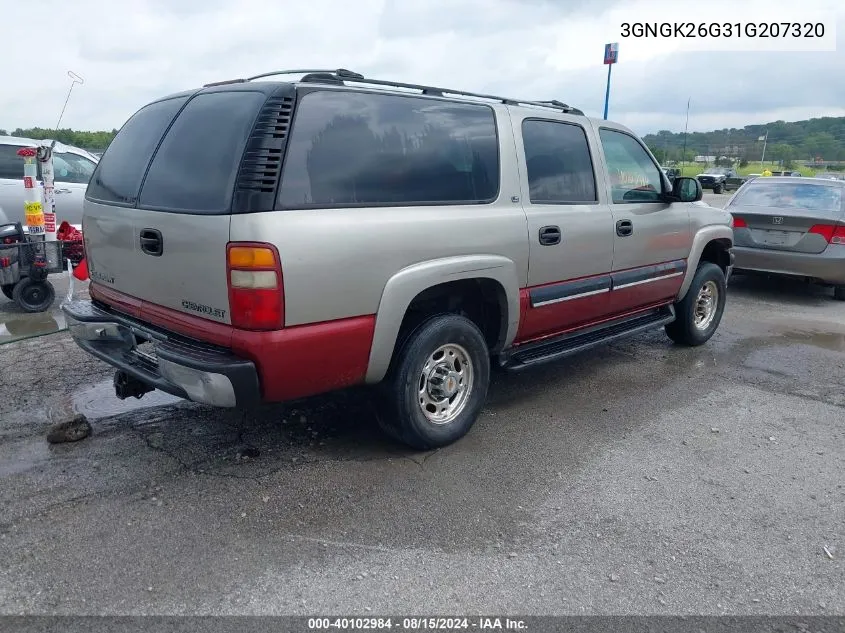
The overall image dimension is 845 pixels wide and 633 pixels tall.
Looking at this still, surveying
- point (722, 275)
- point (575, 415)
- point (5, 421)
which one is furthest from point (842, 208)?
point (5, 421)

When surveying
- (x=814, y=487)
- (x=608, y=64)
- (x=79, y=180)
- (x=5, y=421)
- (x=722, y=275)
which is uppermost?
(x=608, y=64)

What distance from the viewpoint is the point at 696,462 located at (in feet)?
13.2

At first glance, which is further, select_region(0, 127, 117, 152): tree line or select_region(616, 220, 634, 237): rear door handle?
select_region(0, 127, 117, 152): tree line

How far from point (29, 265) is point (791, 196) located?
30.0 ft

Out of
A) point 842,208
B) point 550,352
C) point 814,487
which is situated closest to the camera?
point 814,487

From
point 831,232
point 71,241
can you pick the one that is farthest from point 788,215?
point 71,241

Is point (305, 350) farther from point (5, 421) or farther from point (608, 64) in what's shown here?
point (608, 64)

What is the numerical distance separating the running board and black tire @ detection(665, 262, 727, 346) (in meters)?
0.28

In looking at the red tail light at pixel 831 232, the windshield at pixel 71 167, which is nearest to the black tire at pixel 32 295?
the windshield at pixel 71 167

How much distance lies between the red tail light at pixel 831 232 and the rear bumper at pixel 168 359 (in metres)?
7.67

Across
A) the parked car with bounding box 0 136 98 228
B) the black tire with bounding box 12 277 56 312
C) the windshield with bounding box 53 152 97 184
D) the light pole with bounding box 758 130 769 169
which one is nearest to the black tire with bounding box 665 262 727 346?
the black tire with bounding box 12 277 56 312

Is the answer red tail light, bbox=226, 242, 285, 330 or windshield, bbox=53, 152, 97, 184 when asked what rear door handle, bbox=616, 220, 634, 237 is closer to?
red tail light, bbox=226, 242, 285, 330

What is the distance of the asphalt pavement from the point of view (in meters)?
2.77

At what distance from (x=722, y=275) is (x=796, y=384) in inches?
53.2
